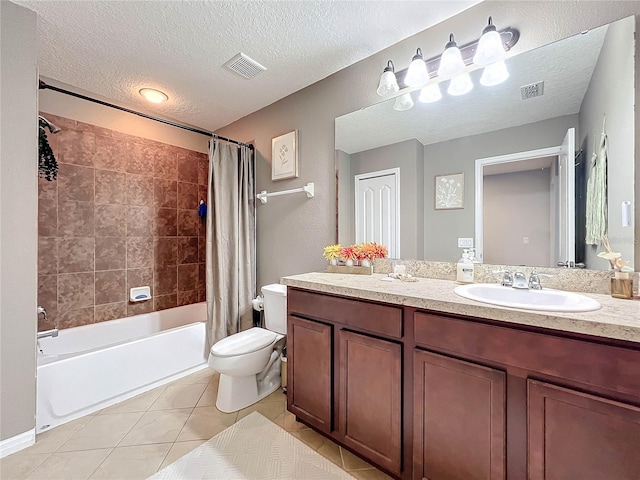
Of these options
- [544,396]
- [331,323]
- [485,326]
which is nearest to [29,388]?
[331,323]

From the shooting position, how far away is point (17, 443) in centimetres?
144

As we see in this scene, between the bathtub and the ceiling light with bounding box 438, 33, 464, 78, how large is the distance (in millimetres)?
2557

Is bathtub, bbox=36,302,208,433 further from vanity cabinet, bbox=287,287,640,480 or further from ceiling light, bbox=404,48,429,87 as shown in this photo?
ceiling light, bbox=404,48,429,87

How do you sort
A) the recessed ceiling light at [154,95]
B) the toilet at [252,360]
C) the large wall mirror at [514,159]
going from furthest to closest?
1. the recessed ceiling light at [154,95]
2. the toilet at [252,360]
3. the large wall mirror at [514,159]

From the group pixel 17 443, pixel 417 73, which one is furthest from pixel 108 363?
pixel 417 73

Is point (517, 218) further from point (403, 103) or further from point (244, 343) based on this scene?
point (244, 343)

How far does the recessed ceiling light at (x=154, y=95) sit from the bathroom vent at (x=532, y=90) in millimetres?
2557

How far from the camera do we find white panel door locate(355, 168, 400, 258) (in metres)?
1.76

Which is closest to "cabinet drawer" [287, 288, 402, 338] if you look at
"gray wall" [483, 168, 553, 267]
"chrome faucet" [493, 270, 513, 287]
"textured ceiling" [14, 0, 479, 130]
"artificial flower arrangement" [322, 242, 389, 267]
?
"artificial flower arrangement" [322, 242, 389, 267]

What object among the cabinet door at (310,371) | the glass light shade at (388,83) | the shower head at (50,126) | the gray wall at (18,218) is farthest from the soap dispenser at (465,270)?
the shower head at (50,126)

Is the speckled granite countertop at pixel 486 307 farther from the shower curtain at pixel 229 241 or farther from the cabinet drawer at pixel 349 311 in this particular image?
the shower curtain at pixel 229 241

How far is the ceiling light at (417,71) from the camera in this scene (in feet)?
5.09

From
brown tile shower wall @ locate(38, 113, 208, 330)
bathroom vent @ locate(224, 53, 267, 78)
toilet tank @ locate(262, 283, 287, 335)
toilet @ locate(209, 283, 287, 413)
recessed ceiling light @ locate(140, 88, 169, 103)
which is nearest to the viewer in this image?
toilet @ locate(209, 283, 287, 413)

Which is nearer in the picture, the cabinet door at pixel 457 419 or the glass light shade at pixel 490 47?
the cabinet door at pixel 457 419
